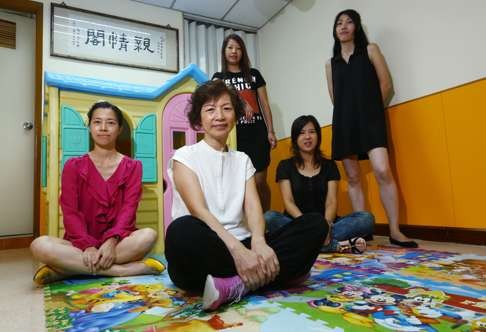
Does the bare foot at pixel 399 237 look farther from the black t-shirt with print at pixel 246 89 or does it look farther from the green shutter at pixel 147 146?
the green shutter at pixel 147 146

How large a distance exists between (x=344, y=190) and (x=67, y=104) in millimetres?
2007

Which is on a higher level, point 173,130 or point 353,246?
point 173,130

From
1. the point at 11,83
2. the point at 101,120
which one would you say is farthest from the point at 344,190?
the point at 11,83

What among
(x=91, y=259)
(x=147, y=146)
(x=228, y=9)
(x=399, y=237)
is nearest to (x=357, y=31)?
(x=399, y=237)

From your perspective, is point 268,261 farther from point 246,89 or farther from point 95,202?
point 246,89

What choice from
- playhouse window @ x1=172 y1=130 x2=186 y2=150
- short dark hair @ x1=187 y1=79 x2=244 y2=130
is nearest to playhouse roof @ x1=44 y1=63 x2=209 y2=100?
playhouse window @ x1=172 y1=130 x2=186 y2=150

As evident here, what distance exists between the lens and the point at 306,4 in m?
3.03

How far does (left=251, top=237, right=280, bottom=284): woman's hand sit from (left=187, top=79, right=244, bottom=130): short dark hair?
54cm

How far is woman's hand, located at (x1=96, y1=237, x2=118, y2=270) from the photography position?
4.28 ft

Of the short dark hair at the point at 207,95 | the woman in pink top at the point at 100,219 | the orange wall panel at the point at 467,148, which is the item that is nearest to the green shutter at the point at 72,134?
the woman in pink top at the point at 100,219

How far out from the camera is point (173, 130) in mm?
2074

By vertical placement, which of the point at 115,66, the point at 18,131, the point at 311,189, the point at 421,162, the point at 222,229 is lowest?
the point at 222,229

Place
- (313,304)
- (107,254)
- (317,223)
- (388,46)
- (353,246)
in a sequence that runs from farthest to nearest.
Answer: (388,46), (353,246), (107,254), (317,223), (313,304)

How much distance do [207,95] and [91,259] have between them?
786mm
